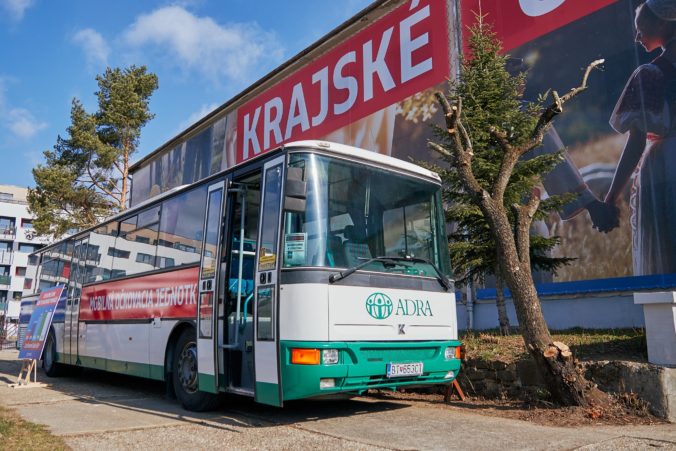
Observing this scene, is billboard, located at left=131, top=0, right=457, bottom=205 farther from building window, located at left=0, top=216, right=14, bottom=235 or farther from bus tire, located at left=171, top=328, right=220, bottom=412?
building window, located at left=0, top=216, right=14, bottom=235

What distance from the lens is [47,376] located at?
13242mm

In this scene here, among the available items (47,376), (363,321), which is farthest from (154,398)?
(47,376)

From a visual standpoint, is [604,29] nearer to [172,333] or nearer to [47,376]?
[172,333]

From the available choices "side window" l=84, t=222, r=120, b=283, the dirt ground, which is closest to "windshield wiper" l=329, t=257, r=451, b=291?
the dirt ground

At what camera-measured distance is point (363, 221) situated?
257 inches

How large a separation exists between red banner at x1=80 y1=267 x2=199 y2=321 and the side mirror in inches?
95.7

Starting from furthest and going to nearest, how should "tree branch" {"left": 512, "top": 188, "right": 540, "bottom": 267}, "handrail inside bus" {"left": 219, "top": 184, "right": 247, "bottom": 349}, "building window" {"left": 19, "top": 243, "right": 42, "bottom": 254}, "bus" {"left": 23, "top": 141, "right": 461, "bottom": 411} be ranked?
"building window" {"left": 19, "top": 243, "right": 42, "bottom": 254}
"tree branch" {"left": 512, "top": 188, "right": 540, "bottom": 267}
"handrail inside bus" {"left": 219, "top": 184, "right": 247, "bottom": 349}
"bus" {"left": 23, "top": 141, "right": 461, "bottom": 411}

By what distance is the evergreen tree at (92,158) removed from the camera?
3111cm

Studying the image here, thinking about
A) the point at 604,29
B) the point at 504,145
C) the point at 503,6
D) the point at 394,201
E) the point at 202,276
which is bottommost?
the point at 202,276

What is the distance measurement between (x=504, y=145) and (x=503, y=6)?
30.5ft

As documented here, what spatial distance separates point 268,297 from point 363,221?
137 cm

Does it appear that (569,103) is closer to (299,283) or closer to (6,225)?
(299,283)

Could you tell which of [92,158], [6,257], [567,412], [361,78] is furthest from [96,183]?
[6,257]

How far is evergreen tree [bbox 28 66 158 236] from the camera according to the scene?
1225 inches
